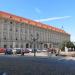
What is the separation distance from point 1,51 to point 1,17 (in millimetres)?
32243

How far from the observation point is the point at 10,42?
9856cm

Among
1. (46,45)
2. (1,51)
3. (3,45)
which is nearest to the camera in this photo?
(1,51)

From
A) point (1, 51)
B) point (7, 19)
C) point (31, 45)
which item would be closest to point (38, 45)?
point (31, 45)

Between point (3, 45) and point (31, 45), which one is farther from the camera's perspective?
point (31, 45)

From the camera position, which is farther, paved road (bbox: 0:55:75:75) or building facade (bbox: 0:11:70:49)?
building facade (bbox: 0:11:70:49)

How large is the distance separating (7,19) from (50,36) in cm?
3596

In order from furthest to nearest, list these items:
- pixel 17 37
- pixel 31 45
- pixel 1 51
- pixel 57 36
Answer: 1. pixel 57 36
2. pixel 31 45
3. pixel 17 37
4. pixel 1 51

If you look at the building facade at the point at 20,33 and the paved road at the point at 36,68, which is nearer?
the paved road at the point at 36,68

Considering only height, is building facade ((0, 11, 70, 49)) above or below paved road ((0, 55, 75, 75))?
above

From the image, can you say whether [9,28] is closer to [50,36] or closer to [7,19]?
[7,19]

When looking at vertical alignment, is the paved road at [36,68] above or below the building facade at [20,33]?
below

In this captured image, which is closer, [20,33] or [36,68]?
[36,68]

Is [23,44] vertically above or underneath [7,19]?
underneath

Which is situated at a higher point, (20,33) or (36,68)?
(20,33)
